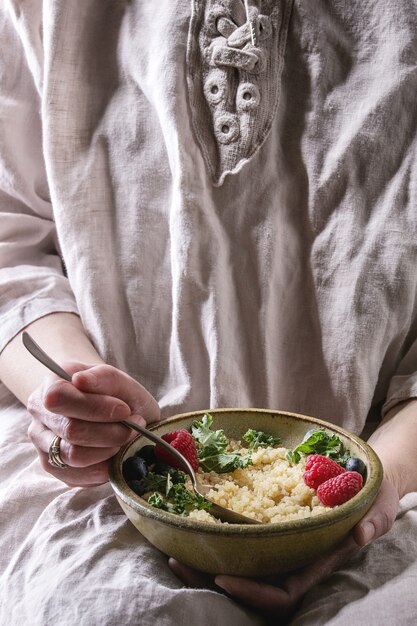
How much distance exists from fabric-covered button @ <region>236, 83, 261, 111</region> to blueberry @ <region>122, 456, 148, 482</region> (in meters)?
0.59

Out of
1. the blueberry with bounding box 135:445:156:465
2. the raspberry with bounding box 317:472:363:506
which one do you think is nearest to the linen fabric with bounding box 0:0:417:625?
the blueberry with bounding box 135:445:156:465

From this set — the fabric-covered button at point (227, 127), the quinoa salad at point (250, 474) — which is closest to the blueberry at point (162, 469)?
the quinoa salad at point (250, 474)

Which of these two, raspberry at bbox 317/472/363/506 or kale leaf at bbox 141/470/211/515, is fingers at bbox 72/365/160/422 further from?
raspberry at bbox 317/472/363/506

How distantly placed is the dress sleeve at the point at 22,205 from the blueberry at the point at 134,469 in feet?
1.40

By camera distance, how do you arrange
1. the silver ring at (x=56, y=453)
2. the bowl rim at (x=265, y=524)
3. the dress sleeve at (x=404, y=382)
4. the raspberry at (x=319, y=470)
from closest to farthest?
the bowl rim at (x=265, y=524)
the raspberry at (x=319, y=470)
the silver ring at (x=56, y=453)
the dress sleeve at (x=404, y=382)

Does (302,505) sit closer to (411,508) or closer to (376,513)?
(376,513)

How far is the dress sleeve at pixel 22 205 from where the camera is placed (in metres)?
1.33

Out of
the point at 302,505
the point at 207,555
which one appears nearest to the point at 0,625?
the point at 207,555

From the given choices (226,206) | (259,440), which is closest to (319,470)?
(259,440)

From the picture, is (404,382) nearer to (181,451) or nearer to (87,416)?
(181,451)

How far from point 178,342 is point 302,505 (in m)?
0.41

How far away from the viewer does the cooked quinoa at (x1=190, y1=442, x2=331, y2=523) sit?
34.9 inches

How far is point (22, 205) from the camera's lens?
1.44 meters

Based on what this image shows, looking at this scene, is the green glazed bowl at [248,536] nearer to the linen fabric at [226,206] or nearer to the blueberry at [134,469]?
the blueberry at [134,469]
